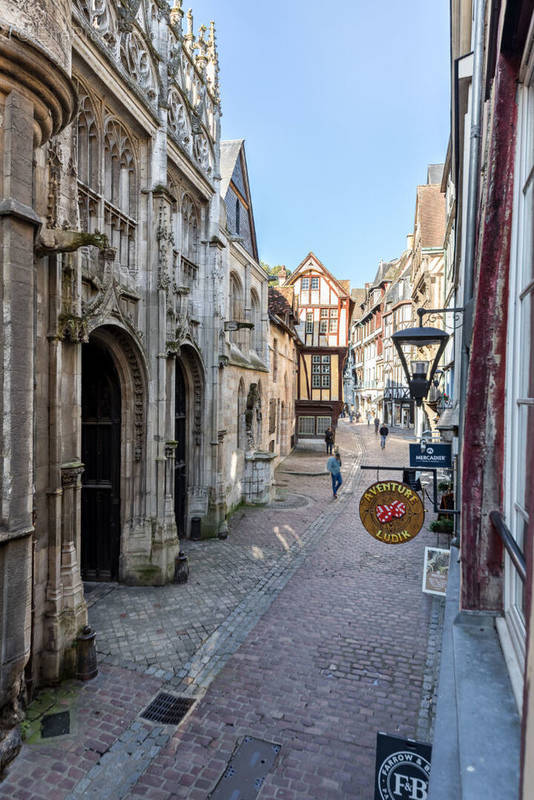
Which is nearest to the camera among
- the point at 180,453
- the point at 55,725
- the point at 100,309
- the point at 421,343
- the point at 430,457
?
the point at 55,725

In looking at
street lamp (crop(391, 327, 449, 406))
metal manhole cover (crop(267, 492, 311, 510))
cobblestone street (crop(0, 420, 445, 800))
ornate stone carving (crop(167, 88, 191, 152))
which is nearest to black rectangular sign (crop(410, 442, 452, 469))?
street lamp (crop(391, 327, 449, 406))

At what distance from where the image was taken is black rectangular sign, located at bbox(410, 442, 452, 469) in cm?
820

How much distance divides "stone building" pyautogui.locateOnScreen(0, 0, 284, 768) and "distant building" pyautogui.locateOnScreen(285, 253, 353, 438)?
17.9 m

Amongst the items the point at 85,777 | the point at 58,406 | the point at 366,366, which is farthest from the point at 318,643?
the point at 366,366

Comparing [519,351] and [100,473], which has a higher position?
[519,351]

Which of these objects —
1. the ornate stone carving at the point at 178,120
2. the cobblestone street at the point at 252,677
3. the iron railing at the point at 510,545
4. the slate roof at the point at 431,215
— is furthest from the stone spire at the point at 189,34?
the slate roof at the point at 431,215

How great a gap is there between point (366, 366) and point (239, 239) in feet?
168

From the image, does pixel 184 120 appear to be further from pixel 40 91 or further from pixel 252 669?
pixel 252 669

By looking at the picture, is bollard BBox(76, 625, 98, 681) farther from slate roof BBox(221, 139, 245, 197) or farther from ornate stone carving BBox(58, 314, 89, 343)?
slate roof BBox(221, 139, 245, 197)

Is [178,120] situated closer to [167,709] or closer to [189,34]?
[189,34]

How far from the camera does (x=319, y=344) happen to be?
35750 mm

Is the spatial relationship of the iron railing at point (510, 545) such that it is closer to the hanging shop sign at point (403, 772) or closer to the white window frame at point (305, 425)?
the hanging shop sign at point (403, 772)

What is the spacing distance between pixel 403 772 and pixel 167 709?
3.40 meters

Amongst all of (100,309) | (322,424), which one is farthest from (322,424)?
A: (100,309)
